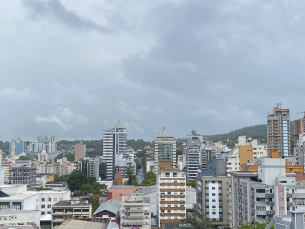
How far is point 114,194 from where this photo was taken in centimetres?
5744

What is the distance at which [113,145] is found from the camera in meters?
102

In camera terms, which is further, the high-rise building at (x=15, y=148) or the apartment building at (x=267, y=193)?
the high-rise building at (x=15, y=148)

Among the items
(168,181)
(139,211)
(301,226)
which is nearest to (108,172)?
(168,181)

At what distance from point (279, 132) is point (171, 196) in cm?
5035

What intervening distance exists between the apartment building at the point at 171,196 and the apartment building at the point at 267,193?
28.8 ft

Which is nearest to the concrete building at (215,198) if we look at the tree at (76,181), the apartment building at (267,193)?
the apartment building at (267,193)

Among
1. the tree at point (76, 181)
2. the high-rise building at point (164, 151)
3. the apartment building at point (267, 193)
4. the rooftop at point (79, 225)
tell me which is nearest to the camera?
the rooftop at point (79, 225)

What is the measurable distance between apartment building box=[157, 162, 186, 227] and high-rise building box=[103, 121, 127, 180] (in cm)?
5849

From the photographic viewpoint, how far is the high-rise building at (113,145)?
99956mm

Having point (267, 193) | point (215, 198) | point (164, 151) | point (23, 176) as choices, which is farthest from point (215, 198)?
point (164, 151)

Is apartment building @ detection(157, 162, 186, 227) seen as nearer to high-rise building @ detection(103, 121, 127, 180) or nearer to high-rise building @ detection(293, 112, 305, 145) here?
high-rise building @ detection(103, 121, 127, 180)

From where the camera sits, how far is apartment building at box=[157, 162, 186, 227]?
40.9 metres

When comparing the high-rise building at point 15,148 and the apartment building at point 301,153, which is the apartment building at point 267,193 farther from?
the high-rise building at point 15,148

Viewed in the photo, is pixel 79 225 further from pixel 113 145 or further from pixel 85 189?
pixel 113 145
